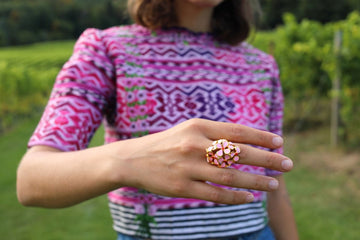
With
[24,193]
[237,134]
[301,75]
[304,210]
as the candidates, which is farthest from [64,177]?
[301,75]

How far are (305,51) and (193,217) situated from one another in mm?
6263

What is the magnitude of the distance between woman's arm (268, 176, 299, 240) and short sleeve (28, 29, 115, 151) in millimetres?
670

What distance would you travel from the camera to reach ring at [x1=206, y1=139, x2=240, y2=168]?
24.5 inches

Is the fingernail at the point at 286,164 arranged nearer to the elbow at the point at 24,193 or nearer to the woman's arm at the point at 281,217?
the elbow at the point at 24,193

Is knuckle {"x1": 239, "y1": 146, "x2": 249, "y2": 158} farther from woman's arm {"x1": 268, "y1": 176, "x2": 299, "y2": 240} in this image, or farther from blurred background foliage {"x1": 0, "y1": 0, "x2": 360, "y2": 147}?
blurred background foliage {"x1": 0, "y1": 0, "x2": 360, "y2": 147}

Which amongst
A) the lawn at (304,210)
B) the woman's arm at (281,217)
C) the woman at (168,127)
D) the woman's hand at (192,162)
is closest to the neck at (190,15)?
the woman at (168,127)

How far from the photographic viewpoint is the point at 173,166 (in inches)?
25.1

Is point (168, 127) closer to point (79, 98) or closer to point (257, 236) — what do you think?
point (79, 98)

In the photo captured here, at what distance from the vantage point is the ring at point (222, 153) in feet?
2.05

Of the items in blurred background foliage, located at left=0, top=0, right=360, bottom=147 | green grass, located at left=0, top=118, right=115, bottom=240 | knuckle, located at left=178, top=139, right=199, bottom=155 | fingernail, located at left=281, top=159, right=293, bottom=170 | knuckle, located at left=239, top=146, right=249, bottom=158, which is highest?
knuckle, located at left=178, top=139, right=199, bottom=155

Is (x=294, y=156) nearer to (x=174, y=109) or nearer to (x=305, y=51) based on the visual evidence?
(x=305, y=51)

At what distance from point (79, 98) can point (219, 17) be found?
2.28ft

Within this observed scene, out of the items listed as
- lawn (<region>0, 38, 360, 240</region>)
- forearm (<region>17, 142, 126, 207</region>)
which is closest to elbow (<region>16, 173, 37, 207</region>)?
forearm (<region>17, 142, 126, 207</region>)

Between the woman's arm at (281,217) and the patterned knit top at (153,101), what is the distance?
0.12 m
